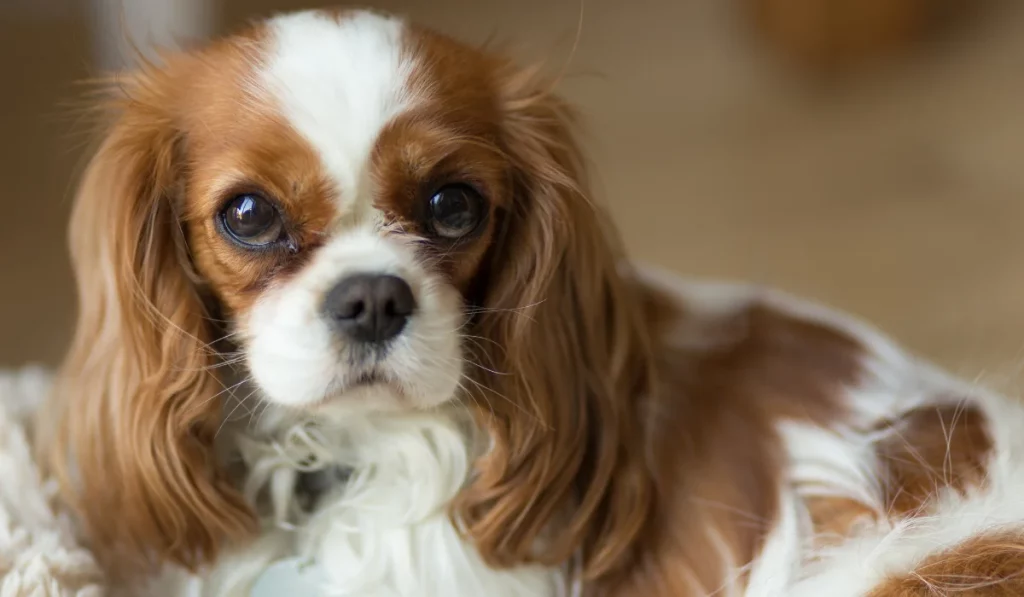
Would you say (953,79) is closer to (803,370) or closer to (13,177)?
(803,370)

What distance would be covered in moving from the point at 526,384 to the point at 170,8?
161cm

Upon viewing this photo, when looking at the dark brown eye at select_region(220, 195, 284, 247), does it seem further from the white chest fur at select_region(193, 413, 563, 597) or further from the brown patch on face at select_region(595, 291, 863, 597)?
the brown patch on face at select_region(595, 291, 863, 597)

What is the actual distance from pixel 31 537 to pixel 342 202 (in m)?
0.46

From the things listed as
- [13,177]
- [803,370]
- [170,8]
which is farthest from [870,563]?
[170,8]

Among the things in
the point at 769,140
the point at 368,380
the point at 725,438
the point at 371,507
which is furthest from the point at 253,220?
the point at 769,140

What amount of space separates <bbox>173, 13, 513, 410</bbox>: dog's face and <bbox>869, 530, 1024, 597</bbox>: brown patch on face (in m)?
0.42

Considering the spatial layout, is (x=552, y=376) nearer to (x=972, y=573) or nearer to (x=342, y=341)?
(x=342, y=341)

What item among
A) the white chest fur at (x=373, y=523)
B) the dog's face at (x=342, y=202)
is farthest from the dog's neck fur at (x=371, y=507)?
the dog's face at (x=342, y=202)

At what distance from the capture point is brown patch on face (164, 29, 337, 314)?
3.11 feet

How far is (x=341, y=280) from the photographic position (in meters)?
0.93

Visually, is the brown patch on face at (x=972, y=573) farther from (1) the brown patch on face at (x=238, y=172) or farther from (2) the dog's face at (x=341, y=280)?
(1) the brown patch on face at (x=238, y=172)

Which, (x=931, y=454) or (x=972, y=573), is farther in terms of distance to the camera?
(x=931, y=454)

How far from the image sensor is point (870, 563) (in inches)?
39.1

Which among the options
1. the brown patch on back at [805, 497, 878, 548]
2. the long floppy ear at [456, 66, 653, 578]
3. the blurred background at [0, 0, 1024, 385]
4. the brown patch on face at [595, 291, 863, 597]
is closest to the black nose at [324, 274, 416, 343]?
the long floppy ear at [456, 66, 653, 578]
